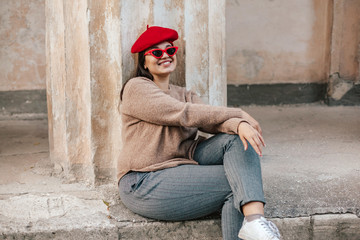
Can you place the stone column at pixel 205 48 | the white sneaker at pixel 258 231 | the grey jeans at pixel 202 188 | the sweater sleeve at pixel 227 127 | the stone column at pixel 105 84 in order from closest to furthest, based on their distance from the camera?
the white sneaker at pixel 258 231
the grey jeans at pixel 202 188
the sweater sleeve at pixel 227 127
the stone column at pixel 105 84
the stone column at pixel 205 48

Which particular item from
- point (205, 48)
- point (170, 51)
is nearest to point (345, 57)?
point (205, 48)

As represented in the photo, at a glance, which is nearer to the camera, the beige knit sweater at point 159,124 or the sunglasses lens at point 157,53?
the beige knit sweater at point 159,124

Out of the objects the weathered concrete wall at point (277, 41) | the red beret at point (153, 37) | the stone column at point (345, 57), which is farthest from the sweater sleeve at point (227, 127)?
the stone column at point (345, 57)

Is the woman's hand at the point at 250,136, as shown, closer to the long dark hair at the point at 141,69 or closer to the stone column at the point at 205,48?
the long dark hair at the point at 141,69

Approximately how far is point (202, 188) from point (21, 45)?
528cm

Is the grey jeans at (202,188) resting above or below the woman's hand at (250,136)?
below

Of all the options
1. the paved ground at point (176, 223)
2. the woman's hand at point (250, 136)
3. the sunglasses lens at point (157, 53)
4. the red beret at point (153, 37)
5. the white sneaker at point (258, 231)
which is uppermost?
the red beret at point (153, 37)

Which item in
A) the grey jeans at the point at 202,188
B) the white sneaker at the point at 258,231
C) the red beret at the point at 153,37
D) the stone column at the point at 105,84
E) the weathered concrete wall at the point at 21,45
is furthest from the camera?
the weathered concrete wall at the point at 21,45

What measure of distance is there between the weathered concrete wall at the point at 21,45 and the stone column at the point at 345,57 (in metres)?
4.68

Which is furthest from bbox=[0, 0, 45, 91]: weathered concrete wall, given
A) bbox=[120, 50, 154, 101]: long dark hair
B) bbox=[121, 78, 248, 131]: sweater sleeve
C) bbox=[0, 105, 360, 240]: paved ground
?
bbox=[121, 78, 248, 131]: sweater sleeve

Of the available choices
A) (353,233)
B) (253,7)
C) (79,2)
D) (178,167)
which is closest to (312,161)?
(353,233)

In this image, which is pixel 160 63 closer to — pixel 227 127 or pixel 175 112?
pixel 175 112

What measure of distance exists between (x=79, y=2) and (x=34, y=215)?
1492mm

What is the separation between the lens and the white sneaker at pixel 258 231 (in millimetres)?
2283
